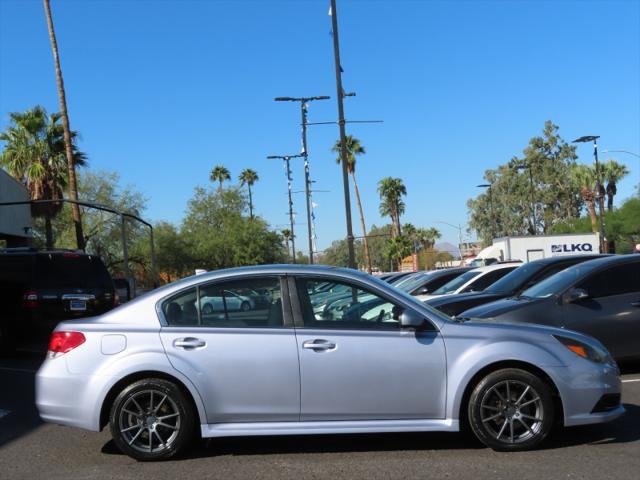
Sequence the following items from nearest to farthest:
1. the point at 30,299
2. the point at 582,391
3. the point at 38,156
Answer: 1. the point at 582,391
2. the point at 30,299
3. the point at 38,156

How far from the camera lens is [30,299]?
1165 cm

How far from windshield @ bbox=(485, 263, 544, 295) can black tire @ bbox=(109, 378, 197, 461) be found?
20.2 feet

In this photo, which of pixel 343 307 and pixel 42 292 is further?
pixel 42 292

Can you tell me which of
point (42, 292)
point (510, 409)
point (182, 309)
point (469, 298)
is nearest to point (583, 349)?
point (510, 409)

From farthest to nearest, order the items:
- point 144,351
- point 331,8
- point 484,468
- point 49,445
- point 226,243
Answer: point 226,243, point 331,8, point 49,445, point 144,351, point 484,468

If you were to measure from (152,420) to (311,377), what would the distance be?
130cm

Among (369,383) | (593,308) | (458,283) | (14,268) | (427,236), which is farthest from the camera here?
(427,236)

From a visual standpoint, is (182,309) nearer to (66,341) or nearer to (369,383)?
(66,341)

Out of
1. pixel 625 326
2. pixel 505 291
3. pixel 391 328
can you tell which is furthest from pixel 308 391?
pixel 505 291

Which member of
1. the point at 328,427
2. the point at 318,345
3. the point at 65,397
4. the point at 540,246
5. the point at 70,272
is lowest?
the point at 328,427

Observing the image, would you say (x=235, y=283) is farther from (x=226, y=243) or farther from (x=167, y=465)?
(x=226, y=243)

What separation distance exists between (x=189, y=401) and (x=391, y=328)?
5.54 feet

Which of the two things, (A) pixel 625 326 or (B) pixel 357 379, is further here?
(A) pixel 625 326

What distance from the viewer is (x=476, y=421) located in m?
5.30
